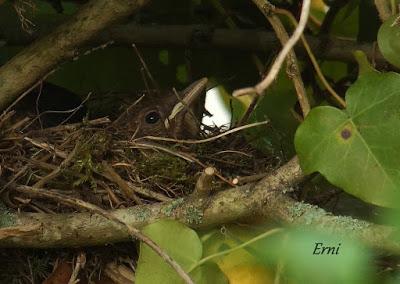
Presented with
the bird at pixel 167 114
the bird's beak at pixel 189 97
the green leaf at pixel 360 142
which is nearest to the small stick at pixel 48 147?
the bird at pixel 167 114

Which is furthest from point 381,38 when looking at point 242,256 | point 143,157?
point 143,157

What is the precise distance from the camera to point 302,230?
1509 millimetres

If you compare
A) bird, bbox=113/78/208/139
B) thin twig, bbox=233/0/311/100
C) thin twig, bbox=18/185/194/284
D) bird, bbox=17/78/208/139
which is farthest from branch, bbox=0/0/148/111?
thin twig, bbox=233/0/311/100

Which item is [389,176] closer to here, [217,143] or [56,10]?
[217,143]

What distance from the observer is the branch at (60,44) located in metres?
1.67

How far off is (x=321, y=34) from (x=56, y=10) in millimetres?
594

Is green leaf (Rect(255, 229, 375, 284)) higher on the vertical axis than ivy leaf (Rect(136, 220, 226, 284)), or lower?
higher

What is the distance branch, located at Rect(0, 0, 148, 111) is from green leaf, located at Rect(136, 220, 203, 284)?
0.35 m

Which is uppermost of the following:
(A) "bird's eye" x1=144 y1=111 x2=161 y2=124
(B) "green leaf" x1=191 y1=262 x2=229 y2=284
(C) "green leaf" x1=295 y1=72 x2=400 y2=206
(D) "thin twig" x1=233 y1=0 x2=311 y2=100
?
(D) "thin twig" x1=233 y1=0 x2=311 y2=100

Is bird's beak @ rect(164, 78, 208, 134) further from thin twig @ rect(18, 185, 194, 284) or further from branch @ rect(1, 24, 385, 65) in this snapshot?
thin twig @ rect(18, 185, 194, 284)

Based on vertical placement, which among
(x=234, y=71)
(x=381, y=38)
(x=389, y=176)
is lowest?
(x=234, y=71)

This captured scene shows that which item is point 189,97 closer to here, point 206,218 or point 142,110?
point 142,110

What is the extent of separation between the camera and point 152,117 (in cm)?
223

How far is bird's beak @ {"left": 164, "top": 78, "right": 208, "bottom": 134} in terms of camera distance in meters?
2.13
